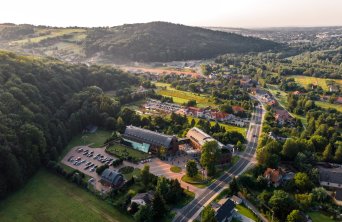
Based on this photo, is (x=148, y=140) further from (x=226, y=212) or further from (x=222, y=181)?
(x=226, y=212)

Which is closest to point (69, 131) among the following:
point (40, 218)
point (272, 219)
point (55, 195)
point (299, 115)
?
point (55, 195)

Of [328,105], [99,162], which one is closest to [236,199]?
[99,162]

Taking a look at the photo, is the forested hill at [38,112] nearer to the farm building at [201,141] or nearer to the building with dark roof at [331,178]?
the farm building at [201,141]

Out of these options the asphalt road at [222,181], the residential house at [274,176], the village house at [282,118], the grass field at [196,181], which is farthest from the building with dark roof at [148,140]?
the village house at [282,118]

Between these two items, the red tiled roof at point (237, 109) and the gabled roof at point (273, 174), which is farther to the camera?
the red tiled roof at point (237, 109)

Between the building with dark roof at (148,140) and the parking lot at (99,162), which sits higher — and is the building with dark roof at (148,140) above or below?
above

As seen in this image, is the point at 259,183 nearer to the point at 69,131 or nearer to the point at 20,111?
the point at 69,131
